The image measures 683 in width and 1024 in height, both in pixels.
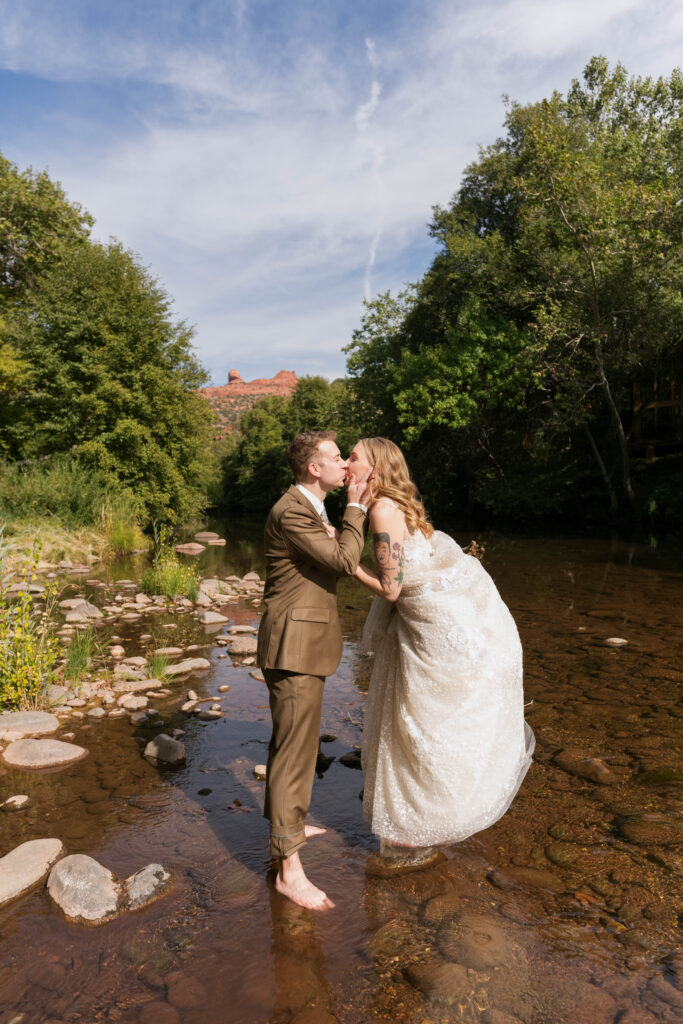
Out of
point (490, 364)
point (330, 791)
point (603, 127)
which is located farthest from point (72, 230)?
point (330, 791)

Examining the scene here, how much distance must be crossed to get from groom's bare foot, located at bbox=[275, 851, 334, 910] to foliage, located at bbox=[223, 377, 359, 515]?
48.7m

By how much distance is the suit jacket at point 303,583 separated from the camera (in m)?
3.65

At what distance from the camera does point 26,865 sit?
3.86 m

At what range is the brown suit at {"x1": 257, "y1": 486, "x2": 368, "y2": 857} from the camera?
3641 mm

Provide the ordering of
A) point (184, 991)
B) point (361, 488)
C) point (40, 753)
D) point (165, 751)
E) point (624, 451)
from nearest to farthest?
point (184, 991), point (361, 488), point (40, 753), point (165, 751), point (624, 451)

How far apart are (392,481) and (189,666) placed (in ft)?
16.3

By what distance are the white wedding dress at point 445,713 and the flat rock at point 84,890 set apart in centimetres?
149

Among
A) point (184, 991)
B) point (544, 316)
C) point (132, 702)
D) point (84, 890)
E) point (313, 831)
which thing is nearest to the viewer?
point (184, 991)

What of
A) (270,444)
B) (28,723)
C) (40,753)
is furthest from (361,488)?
(270,444)

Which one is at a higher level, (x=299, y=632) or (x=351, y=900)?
(x=299, y=632)

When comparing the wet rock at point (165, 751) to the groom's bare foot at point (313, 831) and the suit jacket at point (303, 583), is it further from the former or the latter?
the suit jacket at point (303, 583)

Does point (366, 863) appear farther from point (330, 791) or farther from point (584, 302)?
point (584, 302)

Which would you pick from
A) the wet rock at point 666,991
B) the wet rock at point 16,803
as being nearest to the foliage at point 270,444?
the wet rock at point 16,803

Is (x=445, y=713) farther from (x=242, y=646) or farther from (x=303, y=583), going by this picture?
(x=242, y=646)
